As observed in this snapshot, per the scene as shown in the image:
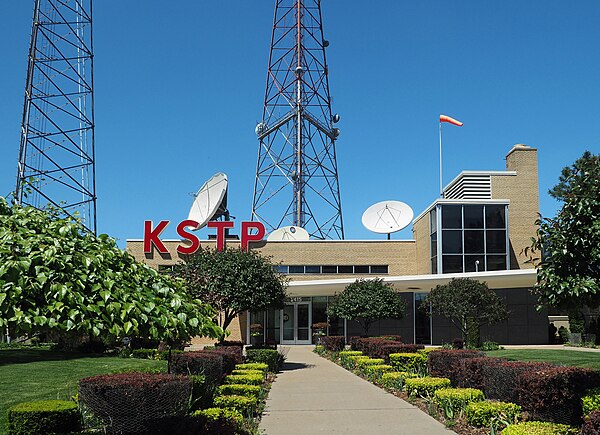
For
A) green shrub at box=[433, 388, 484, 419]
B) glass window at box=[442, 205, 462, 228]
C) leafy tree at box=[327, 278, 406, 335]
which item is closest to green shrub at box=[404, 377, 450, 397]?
green shrub at box=[433, 388, 484, 419]

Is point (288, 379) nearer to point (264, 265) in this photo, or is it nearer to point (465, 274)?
point (264, 265)

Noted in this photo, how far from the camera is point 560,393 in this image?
10.5 metres

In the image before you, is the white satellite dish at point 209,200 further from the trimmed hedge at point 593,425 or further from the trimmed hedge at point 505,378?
the trimmed hedge at point 593,425

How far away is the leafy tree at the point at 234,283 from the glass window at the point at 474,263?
703 inches

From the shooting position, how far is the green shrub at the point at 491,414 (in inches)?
432

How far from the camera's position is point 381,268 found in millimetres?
42750

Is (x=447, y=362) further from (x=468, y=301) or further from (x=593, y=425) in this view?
(x=468, y=301)

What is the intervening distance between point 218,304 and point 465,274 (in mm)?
16524

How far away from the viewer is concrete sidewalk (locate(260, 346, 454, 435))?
37.8 feet

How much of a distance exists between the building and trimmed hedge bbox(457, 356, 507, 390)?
19852mm

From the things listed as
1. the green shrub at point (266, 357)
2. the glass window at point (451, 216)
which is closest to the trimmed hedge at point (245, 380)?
the green shrub at point (266, 357)

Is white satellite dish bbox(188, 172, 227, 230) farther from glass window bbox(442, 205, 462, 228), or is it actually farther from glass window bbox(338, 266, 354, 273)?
glass window bbox(442, 205, 462, 228)

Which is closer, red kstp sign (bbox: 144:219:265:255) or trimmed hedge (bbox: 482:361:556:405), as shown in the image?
trimmed hedge (bbox: 482:361:556:405)

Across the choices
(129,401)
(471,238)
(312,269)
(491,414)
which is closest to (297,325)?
(312,269)
